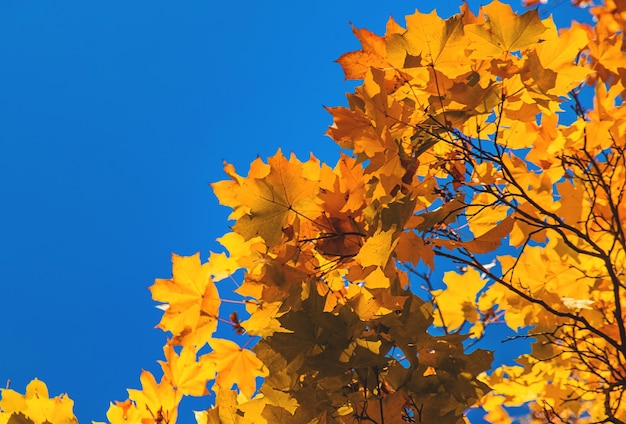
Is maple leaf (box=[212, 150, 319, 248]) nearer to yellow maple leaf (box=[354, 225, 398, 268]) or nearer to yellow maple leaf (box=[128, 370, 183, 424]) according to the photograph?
yellow maple leaf (box=[354, 225, 398, 268])

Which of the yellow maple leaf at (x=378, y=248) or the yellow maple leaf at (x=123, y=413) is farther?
the yellow maple leaf at (x=123, y=413)

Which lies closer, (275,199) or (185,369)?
(275,199)

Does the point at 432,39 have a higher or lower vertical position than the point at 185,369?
higher

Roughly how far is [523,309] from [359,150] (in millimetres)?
672

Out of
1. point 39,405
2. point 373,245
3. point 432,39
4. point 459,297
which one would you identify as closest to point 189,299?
point 39,405

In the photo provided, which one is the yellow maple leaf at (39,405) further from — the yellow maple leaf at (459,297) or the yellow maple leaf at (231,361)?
the yellow maple leaf at (459,297)

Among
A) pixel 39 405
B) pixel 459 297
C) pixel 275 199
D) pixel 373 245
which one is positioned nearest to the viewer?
pixel 373 245

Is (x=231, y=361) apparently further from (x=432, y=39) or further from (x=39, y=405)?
(x=432, y=39)

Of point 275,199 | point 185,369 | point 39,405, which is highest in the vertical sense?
point 275,199

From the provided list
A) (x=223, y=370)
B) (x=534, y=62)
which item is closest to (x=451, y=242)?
(x=534, y=62)

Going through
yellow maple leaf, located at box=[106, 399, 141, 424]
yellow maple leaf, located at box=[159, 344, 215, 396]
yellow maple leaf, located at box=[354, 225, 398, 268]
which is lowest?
yellow maple leaf, located at box=[106, 399, 141, 424]

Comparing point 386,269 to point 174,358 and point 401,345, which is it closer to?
point 401,345

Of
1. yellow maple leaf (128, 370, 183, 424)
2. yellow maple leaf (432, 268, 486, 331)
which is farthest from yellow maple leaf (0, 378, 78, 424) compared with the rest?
yellow maple leaf (432, 268, 486, 331)

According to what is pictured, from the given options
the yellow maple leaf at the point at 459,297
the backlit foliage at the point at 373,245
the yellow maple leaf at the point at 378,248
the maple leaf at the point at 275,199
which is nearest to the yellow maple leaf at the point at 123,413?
the backlit foliage at the point at 373,245
